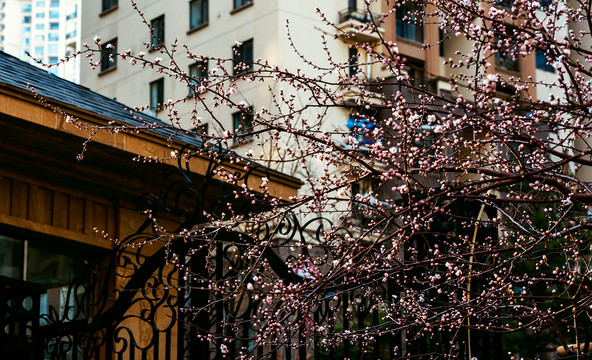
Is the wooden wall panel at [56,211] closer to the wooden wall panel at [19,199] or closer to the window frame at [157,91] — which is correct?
the wooden wall panel at [19,199]

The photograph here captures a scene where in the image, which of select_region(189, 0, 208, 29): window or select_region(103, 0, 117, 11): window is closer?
select_region(189, 0, 208, 29): window

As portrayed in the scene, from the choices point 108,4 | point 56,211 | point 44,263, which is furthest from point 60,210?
point 108,4

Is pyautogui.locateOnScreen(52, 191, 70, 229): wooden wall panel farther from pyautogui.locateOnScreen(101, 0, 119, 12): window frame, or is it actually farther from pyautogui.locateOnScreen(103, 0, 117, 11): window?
pyautogui.locateOnScreen(103, 0, 117, 11): window

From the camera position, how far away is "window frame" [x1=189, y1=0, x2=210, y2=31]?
35.8 m

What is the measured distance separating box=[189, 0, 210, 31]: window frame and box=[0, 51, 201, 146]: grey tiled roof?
25490 millimetres

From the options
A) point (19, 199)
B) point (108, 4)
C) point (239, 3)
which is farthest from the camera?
point (108, 4)

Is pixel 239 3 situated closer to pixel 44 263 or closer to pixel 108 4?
pixel 108 4

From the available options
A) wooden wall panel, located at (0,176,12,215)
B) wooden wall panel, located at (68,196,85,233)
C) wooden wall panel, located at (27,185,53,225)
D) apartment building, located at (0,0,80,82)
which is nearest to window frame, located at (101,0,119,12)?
wooden wall panel, located at (68,196,85,233)

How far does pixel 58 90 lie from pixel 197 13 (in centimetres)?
2776

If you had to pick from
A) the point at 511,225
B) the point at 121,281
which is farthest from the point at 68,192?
the point at 511,225

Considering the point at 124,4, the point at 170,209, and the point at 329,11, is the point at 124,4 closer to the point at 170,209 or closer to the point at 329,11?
the point at 329,11

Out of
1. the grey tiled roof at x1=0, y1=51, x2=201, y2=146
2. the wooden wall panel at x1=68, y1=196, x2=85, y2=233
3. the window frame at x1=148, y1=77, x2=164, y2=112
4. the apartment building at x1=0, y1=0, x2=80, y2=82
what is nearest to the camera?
the grey tiled roof at x1=0, y1=51, x2=201, y2=146

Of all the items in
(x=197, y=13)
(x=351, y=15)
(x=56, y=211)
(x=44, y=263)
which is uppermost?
(x=197, y=13)

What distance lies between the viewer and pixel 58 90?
9.03 m
